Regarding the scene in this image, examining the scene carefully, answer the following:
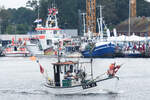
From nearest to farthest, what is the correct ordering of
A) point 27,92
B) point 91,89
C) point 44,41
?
point 91,89 → point 27,92 → point 44,41

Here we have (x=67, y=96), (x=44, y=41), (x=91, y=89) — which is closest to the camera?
(x=67, y=96)

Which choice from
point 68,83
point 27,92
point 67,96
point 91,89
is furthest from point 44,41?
point 67,96

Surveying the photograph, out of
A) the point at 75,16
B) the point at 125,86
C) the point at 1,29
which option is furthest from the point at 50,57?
the point at 1,29

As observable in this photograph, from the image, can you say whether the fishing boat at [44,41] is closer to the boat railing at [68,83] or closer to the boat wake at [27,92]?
the boat wake at [27,92]

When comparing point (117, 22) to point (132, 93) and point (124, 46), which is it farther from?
point (132, 93)

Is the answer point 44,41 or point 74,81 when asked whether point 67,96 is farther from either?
point 44,41

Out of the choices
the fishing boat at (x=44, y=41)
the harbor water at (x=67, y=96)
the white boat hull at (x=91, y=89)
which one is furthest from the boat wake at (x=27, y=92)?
the fishing boat at (x=44, y=41)

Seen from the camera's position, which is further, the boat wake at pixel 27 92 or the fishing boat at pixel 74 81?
the boat wake at pixel 27 92

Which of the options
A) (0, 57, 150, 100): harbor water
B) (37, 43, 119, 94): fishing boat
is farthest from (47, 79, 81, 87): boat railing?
(0, 57, 150, 100): harbor water

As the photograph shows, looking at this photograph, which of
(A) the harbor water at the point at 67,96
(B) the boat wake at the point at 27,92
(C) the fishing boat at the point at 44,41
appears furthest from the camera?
(C) the fishing boat at the point at 44,41

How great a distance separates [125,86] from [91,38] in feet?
208

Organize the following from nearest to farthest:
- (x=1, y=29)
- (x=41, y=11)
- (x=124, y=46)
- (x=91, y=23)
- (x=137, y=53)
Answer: (x=137, y=53) → (x=124, y=46) → (x=91, y=23) → (x=41, y=11) → (x=1, y=29)

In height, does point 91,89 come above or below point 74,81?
below

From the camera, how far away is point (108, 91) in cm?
4803
